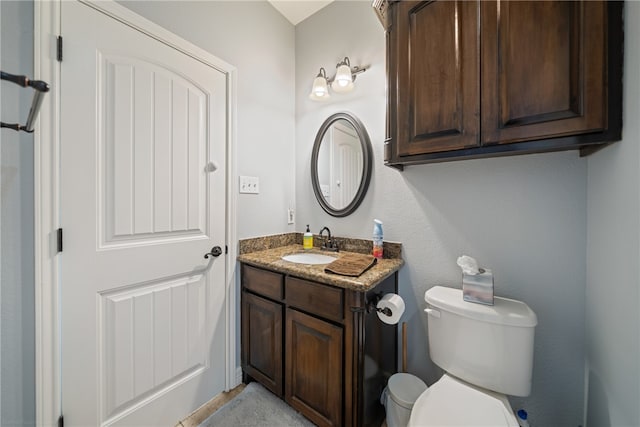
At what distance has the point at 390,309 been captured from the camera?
3.98 ft

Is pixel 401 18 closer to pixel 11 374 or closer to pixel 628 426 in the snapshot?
pixel 628 426

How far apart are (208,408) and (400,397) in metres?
1.13

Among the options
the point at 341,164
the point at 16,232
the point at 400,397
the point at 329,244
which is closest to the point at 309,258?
the point at 329,244

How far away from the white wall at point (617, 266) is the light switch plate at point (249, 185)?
1.75 metres

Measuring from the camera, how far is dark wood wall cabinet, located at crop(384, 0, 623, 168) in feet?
2.67

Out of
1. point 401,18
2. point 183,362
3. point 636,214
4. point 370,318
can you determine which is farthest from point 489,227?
point 183,362

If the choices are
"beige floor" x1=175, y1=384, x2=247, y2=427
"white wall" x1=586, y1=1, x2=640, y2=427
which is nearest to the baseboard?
"beige floor" x1=175, y1=384, x2=247, y2=427

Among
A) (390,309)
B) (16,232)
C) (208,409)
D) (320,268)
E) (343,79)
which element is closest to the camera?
(16,232)

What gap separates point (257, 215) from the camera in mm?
1814

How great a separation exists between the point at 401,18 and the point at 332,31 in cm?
81

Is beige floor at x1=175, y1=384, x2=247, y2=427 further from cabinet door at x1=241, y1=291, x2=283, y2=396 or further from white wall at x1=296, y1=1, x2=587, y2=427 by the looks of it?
white wall at x1=296, y1=1, x2=587, y2=427

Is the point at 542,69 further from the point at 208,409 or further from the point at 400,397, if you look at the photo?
the point at 208,409

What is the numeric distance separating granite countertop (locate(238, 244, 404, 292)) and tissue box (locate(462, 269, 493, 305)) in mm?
363

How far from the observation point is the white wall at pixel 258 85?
59.2 inches
